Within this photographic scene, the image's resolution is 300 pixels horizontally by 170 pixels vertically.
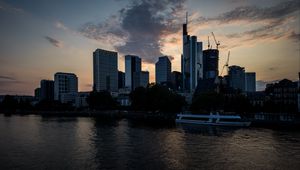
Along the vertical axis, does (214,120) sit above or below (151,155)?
above

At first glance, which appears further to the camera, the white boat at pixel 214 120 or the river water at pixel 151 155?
the white boat at pixel 214 120

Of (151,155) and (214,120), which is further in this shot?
(214,120)

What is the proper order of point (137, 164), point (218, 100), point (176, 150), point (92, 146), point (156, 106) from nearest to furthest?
1. point (137, 164)
2. point (176, 150)
3. point (92, 146)
4. point (218, 100)
5. point (156, 106)

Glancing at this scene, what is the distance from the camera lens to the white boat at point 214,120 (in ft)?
316

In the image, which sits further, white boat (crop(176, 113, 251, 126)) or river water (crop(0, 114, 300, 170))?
white boat (crop(176, 113, 251, 126))

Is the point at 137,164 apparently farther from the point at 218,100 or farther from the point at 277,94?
the point at 277,94

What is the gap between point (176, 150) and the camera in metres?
47.7

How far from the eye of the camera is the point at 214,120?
10406 cm

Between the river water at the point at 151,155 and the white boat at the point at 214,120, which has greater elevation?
the white boat at the point at 214,120

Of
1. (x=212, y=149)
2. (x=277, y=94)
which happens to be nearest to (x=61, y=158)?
(x=212, y=149)

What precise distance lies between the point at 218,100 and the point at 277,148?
87321 millimetres

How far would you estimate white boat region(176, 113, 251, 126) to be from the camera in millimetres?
96231

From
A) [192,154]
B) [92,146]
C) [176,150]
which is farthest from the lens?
[92,146]

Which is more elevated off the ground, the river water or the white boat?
the white boat
